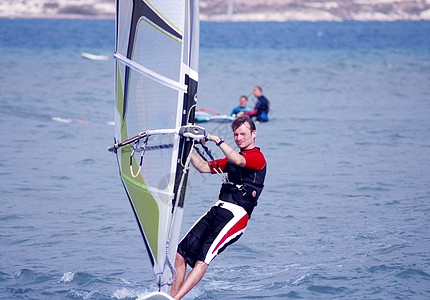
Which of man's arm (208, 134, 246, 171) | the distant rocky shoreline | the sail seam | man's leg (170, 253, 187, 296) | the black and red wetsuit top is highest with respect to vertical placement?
the sail seam

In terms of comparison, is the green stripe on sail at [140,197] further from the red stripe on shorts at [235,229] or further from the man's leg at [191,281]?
the red stripe on shorts at [235,229]

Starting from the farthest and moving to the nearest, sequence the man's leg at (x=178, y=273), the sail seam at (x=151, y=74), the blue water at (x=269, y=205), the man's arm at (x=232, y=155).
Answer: the blue water at (x=269, y=205) → the man's leg at (x=178, y=273) → the man's arm at (x=232, y=155) → the sail seam at (x=151, y=74)

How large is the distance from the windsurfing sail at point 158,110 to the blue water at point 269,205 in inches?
50.7

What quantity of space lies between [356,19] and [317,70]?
9799 centimetres

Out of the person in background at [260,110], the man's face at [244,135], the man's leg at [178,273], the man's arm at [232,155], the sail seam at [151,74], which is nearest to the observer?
the sail seam at [151,74]

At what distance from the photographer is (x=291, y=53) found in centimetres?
5175

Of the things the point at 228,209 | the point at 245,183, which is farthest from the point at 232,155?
the point at 228,209

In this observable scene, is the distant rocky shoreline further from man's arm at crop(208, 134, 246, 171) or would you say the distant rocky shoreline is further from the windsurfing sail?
man's arm at crop(208, 134, 246, 171)

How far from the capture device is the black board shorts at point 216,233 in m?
6.69

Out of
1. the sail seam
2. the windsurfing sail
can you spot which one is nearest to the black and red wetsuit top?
the windsurfing sail

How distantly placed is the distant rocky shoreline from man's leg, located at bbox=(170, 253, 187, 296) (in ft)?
393

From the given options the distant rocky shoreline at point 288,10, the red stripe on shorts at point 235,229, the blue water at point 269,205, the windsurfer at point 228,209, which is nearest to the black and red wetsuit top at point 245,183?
the windsurfer at point 228,209

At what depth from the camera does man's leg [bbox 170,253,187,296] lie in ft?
21.8

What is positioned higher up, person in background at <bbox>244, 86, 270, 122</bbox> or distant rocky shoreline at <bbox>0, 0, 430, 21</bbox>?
person in background at <bbox>244, 86, 270, 122</bbox>
